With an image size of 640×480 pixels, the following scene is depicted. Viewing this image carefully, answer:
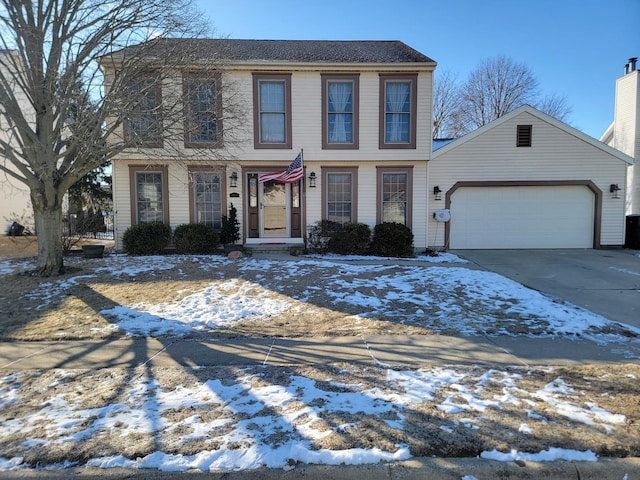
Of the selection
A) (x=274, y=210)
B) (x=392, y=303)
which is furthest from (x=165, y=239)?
(x=392, y=303)

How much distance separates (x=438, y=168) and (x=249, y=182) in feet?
21.8

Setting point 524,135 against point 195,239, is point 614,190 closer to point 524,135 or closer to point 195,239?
point 524,135

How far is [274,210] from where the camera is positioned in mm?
13297

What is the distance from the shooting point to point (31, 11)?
7766 millimetres

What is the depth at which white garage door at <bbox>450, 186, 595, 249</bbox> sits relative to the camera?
45.0ft

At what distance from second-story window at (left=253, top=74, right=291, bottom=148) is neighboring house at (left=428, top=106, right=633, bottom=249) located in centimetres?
528

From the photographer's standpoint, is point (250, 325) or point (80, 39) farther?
point (80, 39)

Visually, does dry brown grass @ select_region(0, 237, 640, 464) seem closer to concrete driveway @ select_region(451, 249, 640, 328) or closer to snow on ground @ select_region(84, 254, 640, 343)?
snow on ground @ select_region(84, 254, 640, 343)

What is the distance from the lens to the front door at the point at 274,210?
13227mm

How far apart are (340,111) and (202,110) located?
14.7 feet

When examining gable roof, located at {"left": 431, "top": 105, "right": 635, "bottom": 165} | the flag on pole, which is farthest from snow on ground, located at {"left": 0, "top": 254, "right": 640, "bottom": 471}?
gable roof, located at {"left": 431, "top": 105, "right": 635, "bottom": 165}

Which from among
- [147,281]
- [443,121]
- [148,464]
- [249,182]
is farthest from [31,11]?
[443,121]

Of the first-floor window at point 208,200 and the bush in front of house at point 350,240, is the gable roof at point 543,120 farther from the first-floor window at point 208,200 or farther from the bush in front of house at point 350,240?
the first-floor window at point 208,200

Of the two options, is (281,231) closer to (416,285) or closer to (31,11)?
(416,285)
